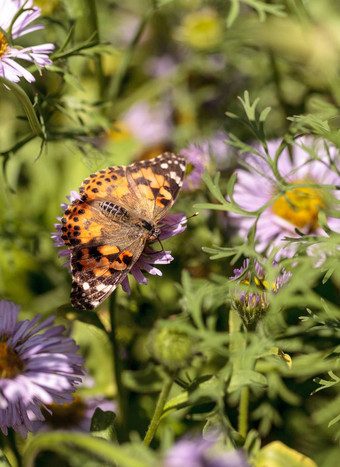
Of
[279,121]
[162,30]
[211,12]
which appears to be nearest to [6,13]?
[279,121]

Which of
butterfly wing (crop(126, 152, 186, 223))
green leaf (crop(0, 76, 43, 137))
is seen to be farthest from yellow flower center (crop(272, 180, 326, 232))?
green leaf (crop(0, 76, 43, 137))

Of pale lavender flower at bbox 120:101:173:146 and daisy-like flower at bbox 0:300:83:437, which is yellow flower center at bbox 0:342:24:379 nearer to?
daisy-like flower at bbox 0:300:83:437

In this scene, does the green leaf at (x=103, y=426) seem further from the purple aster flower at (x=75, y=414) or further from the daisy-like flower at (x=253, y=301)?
the purple aster flower at (x=75, y=414)

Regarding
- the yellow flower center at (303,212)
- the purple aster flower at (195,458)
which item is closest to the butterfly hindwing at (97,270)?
the purple aster flower at (195,458)

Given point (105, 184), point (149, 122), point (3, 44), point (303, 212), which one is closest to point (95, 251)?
point (105, 184)

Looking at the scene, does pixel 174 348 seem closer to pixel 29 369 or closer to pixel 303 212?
pixel 29 369

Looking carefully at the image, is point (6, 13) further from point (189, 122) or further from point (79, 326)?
point (189, 122)

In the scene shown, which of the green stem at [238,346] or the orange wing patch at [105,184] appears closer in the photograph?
the green stem at [238,346]
